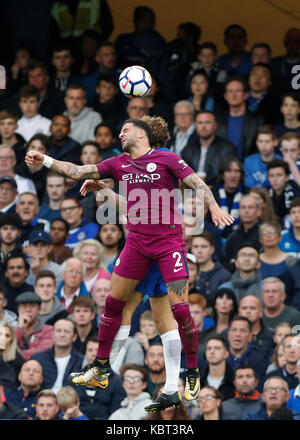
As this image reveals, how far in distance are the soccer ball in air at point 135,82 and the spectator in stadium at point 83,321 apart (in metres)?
4.29

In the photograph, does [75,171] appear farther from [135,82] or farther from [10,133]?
[10,133]

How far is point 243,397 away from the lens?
13586mm

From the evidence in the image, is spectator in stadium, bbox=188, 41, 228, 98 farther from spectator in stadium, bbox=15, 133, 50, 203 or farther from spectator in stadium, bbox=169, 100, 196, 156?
spectator in stadium, bbox=15, 133, 50, 203

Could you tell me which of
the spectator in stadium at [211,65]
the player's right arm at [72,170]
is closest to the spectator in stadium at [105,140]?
the spectator in stadium at [211,65]

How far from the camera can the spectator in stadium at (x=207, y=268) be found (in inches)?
579

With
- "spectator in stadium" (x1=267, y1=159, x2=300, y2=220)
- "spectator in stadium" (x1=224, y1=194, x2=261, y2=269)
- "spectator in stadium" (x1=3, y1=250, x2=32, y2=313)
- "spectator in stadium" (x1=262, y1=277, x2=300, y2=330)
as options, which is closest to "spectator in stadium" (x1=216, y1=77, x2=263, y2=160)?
"spectator in stadium" (x1=267, y1=159, x2=300, y2=220)

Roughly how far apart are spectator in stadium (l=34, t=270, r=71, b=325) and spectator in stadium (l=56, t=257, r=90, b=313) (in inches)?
6.9

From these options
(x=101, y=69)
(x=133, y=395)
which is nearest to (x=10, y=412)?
(x=133, y=395)

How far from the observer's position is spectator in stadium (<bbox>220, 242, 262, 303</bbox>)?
1457cm

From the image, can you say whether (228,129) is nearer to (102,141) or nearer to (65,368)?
(102,141)

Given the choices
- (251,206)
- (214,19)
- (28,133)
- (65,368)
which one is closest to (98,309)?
Result: (65,368)

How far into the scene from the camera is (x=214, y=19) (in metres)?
18.6

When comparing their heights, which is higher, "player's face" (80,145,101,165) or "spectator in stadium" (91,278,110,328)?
"player's face" (80,145,101,165)
